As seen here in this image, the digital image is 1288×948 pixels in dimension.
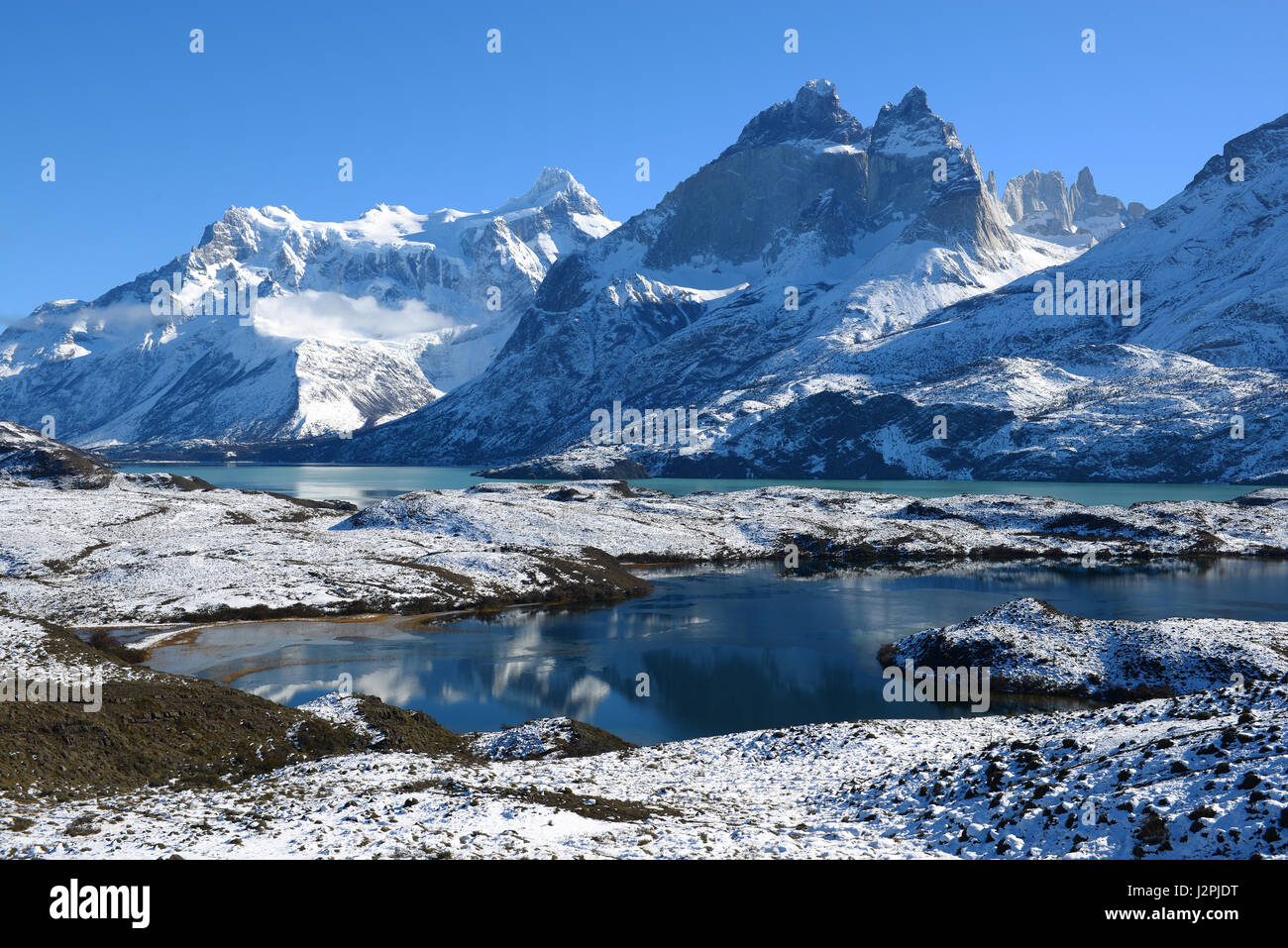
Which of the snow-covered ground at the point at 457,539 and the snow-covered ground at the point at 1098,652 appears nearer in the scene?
the snow-covered ground at the point at 1098,652

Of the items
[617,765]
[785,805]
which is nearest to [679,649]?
[617,765]

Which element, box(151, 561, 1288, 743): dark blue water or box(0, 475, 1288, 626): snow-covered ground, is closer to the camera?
box(151, 561, 1288, 743): dark blue water

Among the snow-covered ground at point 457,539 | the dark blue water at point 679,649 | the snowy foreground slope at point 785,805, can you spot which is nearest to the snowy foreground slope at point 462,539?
the snow-covered ground at point 457,539

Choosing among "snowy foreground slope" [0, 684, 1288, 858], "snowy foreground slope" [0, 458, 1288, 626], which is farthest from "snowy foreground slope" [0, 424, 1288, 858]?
"snowy foreground slope" [0, 458, 1288, 626]

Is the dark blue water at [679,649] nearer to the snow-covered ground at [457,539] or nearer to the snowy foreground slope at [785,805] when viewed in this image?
the snow-covered ground at [457,539]

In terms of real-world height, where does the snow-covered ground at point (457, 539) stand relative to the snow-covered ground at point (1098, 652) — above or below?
above

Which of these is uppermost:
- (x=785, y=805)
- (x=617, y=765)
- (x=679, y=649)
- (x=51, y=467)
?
(x=51, y=467)

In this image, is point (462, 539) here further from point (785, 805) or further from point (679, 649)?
point (785, 805)

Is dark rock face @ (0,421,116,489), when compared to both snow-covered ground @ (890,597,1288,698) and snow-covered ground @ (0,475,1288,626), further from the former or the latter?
snow-covered ground @ (890,597,1288,698)
